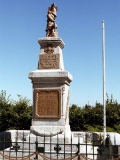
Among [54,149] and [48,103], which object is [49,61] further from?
[54,149]

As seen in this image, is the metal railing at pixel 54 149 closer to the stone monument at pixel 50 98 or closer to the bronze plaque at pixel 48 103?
the stone monument at pixel 50 98

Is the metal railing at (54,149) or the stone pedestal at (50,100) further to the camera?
the stone pedestal at (50,100)

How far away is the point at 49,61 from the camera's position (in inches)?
436

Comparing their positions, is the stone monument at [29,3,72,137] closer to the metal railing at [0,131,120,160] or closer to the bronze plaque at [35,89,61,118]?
the bronze plaque at [35,89,61,118]

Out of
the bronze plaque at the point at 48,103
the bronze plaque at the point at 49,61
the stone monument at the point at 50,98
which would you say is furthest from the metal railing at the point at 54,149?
the bronze plaque at the point at 49,61

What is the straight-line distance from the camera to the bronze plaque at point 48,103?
10.6 metres

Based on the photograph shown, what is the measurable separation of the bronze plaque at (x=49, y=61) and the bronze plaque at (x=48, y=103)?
0.92 meters

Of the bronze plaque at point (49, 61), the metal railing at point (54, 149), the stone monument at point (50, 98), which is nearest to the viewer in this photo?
the metal railing at point (54, 149)

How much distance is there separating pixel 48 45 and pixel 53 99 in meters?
2.04

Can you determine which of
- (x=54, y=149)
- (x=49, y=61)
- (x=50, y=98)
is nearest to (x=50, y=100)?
(x=50, y=98)

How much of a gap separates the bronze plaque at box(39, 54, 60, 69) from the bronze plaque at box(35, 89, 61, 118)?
92 centimetres

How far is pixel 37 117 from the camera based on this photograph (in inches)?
420

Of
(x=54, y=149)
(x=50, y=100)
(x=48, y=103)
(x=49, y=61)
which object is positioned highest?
(x=49, y=61)

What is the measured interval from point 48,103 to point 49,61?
156 centimetres
